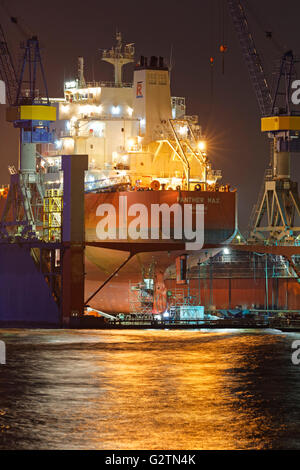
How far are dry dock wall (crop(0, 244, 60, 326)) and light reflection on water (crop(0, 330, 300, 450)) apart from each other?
13.3 ft

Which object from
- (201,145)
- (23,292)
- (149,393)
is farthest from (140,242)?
(149,393)

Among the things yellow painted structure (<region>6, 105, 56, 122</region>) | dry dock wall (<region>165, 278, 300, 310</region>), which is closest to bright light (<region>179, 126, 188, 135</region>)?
yellow painted structure (<region>6, 105, 56, 122</region>)

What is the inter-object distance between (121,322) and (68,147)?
19519 millimetres

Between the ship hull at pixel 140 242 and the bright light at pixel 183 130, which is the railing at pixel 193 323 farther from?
the bright light at pixel 183 130

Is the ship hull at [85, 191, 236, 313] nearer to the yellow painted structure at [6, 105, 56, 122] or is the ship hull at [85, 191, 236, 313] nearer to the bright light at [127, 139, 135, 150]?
the bright light at [127, 139, 135, 150]

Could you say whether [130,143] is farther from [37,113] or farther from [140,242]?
[140,242]

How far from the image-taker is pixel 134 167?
217 ft

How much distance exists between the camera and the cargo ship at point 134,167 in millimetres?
61812

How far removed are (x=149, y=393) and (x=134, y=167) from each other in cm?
3256

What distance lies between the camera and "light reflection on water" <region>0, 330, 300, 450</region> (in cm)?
2802

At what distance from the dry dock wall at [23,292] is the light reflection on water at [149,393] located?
404 cm

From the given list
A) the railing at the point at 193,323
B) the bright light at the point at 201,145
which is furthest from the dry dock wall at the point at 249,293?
the railing at the point at 193,323
